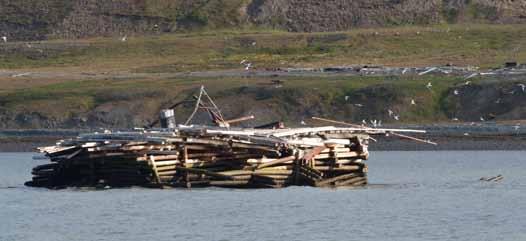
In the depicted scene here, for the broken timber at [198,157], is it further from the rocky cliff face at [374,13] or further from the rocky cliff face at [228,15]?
the rocky cliff face at [374,13]

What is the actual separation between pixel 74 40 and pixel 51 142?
3475 cm

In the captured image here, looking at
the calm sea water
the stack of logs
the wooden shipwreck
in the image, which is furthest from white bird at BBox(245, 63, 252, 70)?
the stack of logs

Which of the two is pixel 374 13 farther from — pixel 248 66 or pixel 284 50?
pixel 248 66

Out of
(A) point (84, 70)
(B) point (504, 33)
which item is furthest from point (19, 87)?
(B) point (504, 33)

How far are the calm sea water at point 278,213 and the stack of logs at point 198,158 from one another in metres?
0.35

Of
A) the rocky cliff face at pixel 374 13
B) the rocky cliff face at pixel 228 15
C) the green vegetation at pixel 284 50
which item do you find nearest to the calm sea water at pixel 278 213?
the green vegetation at pixel 284 50

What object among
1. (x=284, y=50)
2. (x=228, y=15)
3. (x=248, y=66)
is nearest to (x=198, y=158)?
(x=248, y=66)

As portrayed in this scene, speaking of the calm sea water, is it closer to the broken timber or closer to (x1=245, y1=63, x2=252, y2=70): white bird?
the broken timber

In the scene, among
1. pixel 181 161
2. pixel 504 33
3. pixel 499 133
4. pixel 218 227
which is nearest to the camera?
pixel 218 227

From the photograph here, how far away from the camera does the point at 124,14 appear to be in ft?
343

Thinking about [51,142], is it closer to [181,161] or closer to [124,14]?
[181,161]

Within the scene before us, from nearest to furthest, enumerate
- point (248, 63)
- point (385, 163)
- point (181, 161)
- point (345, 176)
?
point (181, 161) → point (345, 176) → point (385, 163) → point (248, 63)

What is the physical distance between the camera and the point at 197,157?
42562mm

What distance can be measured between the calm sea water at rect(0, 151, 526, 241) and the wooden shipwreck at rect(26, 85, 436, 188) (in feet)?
1.12
